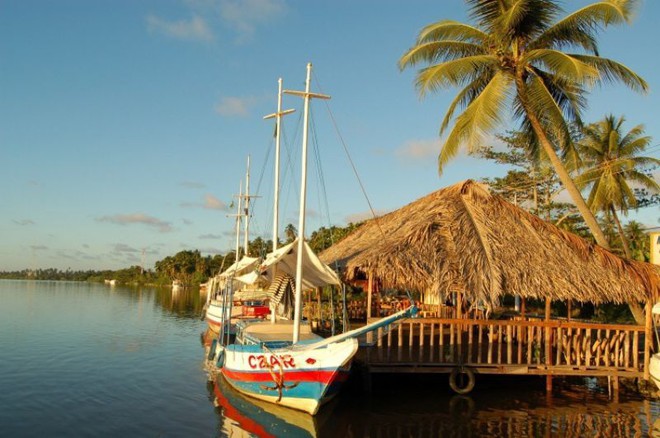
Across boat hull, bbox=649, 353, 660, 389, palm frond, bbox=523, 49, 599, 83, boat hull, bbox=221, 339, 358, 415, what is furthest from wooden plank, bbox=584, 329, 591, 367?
palm frond, bbox=523, 49, 599, 83

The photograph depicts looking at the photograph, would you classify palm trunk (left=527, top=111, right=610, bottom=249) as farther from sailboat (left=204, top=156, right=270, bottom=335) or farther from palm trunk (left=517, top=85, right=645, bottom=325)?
sailboat (left=204, top=156, right=270, bottom=335)

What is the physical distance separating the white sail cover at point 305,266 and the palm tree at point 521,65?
605 centimetres

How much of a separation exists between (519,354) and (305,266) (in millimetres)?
5593

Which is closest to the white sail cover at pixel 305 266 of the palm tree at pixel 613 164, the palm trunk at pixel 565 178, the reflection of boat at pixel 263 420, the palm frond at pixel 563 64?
the reflection of boat at pixel 263 420

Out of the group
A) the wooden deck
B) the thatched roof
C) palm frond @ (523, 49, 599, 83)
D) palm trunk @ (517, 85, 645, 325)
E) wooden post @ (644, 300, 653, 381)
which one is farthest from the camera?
palm trunk @ (517, 85, 645, 325)

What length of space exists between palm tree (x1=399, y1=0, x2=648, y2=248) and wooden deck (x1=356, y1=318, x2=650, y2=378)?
440 centimetres

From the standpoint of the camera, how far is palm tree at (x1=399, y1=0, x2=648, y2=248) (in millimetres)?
15891

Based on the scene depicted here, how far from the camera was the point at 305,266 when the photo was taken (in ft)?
45.3

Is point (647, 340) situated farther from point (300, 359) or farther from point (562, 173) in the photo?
point (300, 359)

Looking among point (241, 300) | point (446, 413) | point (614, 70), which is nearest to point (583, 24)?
point (614, 70)

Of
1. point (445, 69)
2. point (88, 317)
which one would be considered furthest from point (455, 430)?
point (88, 317)

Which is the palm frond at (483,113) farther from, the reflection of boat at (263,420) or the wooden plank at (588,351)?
the reflection of boat at (263,420)

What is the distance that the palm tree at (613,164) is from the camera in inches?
971

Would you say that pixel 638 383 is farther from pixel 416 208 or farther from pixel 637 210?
pixel 637 210
